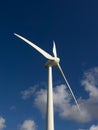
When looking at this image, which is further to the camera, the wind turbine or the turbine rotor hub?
the turbine rotor hub

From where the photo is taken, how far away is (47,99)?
65.8 m

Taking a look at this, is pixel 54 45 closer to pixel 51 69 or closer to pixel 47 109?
pixel 51 69

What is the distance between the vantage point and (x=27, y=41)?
68.1 metres

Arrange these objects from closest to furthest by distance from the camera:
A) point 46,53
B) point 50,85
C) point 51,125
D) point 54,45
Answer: point 51,125 → point 50,85 → point 46,53 → point 54,45

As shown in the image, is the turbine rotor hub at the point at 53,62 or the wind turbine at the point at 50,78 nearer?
the wind turbine at the point at 50,78

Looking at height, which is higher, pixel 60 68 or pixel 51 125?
pixel 60 68

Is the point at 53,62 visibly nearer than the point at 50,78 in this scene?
No

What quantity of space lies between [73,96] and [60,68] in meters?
7.04

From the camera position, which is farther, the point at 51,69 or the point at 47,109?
the point at 51,69

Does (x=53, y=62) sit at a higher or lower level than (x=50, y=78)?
higher

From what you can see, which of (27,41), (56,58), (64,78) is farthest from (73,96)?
(27,41)

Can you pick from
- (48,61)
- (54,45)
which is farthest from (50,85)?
(54,45)

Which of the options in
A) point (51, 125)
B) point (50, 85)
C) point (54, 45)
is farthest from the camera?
point (54, 45)

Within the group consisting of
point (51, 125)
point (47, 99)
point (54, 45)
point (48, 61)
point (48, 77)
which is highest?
point (54, 45)
